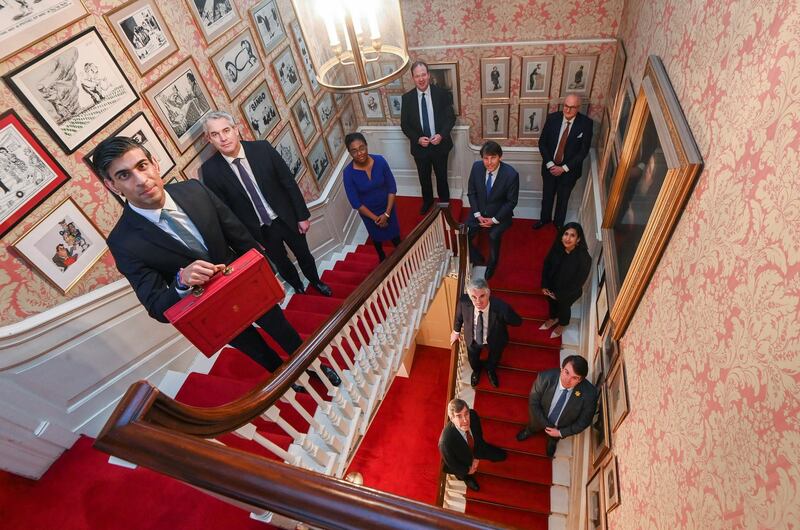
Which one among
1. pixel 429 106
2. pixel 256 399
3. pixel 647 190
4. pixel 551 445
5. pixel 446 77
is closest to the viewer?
pixel 256 399

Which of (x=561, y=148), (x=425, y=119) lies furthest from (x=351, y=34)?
(x=561, y=148)

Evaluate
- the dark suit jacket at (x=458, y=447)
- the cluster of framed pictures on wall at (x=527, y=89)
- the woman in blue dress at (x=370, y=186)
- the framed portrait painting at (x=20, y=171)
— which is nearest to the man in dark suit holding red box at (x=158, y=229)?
the framed portrait painting at (x=20, y=171)

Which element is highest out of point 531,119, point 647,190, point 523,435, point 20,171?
point 20,171

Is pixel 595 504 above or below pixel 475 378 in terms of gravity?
above

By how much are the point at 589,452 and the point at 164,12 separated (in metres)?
4.71

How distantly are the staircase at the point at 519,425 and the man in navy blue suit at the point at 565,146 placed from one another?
866mm

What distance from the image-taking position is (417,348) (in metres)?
7.48

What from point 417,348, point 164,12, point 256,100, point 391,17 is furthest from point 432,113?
point 417,348

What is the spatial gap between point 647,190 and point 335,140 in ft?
13.5

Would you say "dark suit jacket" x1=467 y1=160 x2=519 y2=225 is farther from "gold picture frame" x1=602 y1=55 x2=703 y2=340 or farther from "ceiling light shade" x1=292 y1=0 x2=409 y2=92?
"ceiling light shade" x1=292 y1=0 x2=409 y2=92

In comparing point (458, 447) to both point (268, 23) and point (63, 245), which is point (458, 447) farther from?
point (268, 23)

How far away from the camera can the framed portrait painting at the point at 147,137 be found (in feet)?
8.65

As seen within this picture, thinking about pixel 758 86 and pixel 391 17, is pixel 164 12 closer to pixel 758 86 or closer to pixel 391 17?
pixel 391 17

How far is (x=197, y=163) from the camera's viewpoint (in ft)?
10.6
